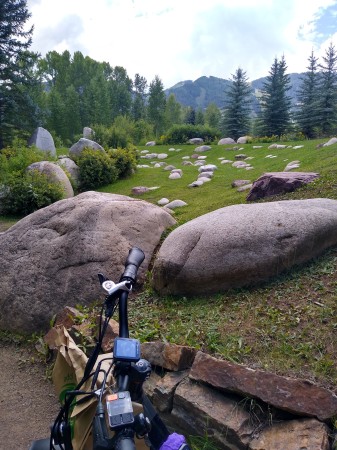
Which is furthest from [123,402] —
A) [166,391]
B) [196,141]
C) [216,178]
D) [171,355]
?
[196,141]

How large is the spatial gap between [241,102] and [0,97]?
1590 centimetres

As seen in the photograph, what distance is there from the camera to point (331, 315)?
11.4 ft

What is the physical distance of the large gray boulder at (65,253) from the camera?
193 inches

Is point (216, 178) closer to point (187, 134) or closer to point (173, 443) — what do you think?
point (173, 443)

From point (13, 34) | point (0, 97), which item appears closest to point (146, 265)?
point (0, 97)

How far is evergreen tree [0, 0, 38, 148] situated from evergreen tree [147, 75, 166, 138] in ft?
82.7

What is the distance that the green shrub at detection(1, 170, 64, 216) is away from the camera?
10.3 meters

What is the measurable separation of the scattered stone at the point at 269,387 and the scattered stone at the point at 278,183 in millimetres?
4523

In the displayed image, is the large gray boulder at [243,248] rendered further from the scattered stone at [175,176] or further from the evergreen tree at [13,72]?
the evergreen tree at [13,72]

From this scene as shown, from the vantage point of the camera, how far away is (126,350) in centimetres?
140

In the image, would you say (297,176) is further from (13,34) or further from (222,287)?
(13,34)

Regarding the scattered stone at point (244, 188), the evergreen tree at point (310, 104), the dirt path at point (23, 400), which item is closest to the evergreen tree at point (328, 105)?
the evergreen tree at point (310, 104)

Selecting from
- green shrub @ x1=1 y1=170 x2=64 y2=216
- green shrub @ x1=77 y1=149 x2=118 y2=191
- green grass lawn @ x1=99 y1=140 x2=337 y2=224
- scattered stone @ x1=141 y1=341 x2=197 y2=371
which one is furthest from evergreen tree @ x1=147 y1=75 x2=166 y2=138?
scattered stone @ x1=141 y1=341 x2=197 y2=371

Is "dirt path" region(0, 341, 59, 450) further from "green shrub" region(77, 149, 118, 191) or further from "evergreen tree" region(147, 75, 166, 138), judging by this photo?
"evergreen tree" region(147, 75, 166, 138)
